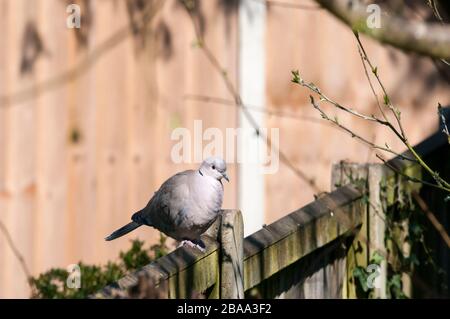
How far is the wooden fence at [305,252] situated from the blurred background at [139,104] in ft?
4.84

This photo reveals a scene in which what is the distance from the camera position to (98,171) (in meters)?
5.36

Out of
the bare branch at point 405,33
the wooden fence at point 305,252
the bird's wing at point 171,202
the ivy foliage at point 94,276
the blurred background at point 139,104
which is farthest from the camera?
the blurred background at point 139,104

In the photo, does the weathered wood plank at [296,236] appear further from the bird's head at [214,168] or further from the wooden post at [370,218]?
the bird's head at [214,168]

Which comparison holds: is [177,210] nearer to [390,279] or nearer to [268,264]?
[268,264]

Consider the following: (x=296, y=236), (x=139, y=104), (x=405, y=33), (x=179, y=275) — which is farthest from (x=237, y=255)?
(x=139, y=104)

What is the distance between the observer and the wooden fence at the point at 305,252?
8.16ft

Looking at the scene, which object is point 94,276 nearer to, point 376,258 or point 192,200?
point 192,200

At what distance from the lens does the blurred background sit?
5.32 meters

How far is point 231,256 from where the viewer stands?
2.76 m

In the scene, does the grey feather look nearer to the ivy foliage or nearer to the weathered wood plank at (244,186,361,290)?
the weathered wood plank at (244,186,361,290)

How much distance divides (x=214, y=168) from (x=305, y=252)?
0.41 meters

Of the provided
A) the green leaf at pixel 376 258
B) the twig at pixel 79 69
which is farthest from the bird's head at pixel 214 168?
the twig at pixel 79 69
